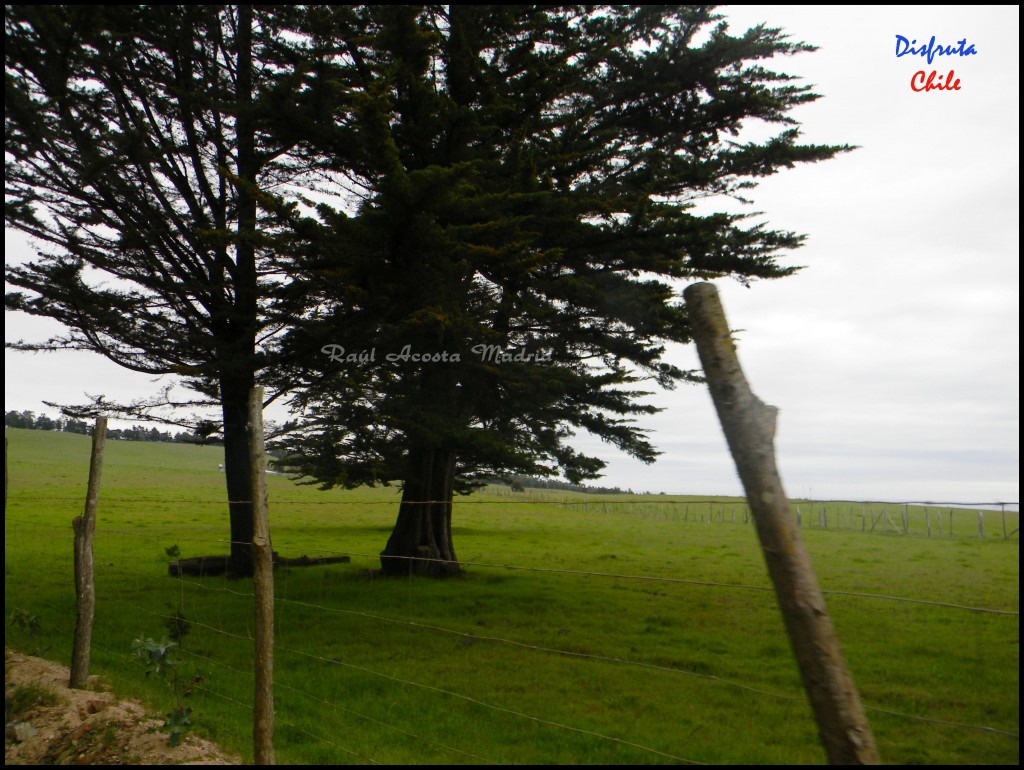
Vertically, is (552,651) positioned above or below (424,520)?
below

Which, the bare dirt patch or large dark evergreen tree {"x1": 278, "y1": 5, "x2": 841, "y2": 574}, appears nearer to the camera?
the bare dirt patch

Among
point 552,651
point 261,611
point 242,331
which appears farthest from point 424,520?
point 261,611

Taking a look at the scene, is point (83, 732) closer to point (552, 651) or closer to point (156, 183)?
point (552, 651)

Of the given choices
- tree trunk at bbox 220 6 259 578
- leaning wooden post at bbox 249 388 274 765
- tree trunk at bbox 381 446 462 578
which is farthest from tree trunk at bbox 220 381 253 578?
leaning wooden post at bbox 249 388 274 765

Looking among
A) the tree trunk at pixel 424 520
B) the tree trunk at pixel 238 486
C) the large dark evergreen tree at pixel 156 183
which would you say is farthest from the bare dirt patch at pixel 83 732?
the tree trunk at pixel 424 520

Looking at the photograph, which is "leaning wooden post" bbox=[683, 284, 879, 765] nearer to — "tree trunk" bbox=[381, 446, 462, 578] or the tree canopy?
the tree canopy

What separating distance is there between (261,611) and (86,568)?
270cm

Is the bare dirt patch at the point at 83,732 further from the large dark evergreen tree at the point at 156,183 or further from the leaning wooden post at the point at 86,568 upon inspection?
the large dark evergreen tree at the point at 156,183

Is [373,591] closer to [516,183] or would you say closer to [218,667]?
[218,667]

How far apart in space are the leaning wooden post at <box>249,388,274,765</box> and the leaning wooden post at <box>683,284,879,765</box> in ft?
8.09

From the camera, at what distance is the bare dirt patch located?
427cm

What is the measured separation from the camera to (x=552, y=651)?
14.4 ft

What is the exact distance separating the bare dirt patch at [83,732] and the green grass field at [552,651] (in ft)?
0.87

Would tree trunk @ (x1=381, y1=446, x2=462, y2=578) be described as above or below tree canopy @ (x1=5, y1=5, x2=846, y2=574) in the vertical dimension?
below
